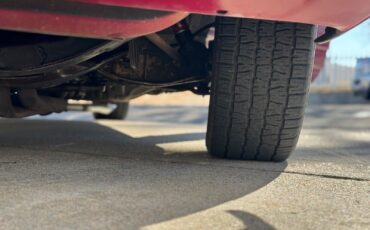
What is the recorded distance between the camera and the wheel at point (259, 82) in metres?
2.53

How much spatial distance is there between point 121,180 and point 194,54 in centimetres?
100

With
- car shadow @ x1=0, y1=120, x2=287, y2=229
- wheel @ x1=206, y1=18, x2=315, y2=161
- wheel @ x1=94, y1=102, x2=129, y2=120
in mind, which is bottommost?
wheel @ x1=94, y1=102, x2=129, y2=120

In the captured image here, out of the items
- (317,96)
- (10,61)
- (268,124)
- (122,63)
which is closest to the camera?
(10,61)

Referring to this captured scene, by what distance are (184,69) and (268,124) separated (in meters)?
0.65

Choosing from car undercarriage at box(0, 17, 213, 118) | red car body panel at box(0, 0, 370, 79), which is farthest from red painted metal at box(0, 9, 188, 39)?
car undercarriage at box(0, 17, 213, 118)

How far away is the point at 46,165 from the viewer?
2551mm

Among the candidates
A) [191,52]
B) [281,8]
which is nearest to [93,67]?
[191,52]

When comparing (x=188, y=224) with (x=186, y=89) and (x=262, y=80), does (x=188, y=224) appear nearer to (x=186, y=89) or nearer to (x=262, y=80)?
(x=262, y=80)

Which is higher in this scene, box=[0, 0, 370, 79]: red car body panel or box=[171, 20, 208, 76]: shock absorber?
box=[0, 0, 370, 79]: red car body panel

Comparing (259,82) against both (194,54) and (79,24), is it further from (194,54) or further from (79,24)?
(79,24)

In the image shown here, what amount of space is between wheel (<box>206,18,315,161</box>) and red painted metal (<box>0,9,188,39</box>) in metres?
0.60

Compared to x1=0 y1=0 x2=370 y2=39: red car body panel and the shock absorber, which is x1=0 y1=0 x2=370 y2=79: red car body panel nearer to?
x1=0 y1=0 x2=370 y2=39: red car body panel

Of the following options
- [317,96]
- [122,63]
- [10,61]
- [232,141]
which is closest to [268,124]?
[232,141]

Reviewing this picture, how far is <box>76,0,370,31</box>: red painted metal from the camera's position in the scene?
1942 millimetres
